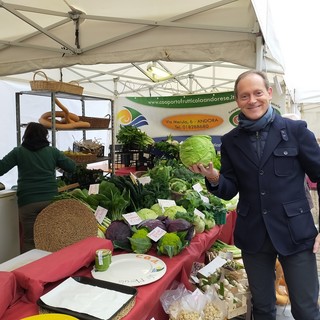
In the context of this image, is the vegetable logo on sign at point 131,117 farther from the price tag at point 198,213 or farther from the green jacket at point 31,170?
the price tag at point 198,213

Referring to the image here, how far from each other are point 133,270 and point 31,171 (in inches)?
70.7

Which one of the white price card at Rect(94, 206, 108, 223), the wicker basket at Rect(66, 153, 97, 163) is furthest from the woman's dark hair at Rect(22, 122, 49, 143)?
the white price card at Rect(94, 206, 108, 223)

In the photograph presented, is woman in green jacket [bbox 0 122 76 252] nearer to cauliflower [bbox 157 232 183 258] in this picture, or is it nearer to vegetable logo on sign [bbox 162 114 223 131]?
cauliflower [bbox 157 232 183 258]

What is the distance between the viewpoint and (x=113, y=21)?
2.55m

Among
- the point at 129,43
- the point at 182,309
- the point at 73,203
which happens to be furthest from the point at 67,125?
the point at 182,309

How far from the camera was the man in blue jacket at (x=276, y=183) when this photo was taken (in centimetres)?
142

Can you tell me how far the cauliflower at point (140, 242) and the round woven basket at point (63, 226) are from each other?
0.77 feet

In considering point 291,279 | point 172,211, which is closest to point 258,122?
point 291,279

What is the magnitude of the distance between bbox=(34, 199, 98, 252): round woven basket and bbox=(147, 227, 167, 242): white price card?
1.06ft

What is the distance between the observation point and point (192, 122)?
5426mm

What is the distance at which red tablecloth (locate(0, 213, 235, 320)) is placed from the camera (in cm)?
117

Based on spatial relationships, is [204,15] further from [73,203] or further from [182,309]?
[182,309]

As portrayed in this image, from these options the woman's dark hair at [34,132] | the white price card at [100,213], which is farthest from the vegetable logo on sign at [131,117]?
the white price card at [100,213]

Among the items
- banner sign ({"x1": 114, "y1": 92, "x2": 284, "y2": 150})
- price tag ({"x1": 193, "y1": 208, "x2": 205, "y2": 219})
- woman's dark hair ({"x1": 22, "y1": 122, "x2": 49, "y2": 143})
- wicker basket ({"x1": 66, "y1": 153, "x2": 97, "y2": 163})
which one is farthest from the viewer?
banner sign ({"x1": 114, "y1": 92, "x2": 284, "y2": 150})
